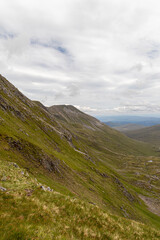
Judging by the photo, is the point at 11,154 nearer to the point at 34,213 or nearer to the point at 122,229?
the point at 34,213

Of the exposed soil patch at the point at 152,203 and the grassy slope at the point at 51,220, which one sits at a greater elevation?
the grassy slope at the point at 51,220

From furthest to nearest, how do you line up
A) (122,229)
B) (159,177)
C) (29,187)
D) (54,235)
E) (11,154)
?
(159,177) → (11,154) → (29,187) → (122,229) → (54,235)

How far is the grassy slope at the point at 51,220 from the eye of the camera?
9133 mm

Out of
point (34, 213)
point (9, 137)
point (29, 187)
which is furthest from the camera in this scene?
point (9, 137)

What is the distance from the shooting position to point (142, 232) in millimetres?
16000

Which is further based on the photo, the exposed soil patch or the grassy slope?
the exposed soil patch

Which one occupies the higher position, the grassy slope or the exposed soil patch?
the grassy slope

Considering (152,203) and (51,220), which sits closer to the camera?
(51,220)

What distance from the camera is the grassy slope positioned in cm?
913

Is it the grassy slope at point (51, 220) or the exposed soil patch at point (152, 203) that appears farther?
the exposed soil patch at point (152, 203)

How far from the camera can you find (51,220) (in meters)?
11.8

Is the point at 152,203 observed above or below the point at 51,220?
below

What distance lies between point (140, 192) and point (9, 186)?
144 metres

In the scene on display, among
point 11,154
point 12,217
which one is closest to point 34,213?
point 12,217
